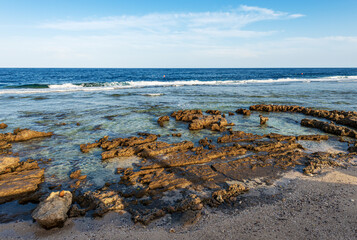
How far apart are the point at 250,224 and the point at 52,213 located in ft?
14.3

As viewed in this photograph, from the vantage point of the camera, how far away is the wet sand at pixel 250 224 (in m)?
4.61

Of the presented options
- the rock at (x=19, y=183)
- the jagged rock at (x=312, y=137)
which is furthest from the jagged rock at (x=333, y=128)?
the rock at (x=19, y=183)

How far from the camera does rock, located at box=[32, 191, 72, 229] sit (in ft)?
15.6

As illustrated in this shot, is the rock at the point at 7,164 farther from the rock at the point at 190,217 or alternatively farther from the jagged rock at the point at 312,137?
the jagged rock at the point at 312,137

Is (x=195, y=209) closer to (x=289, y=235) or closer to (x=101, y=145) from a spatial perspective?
(x=289, y=235)

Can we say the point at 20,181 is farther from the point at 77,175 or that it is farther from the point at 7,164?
the point at 77,175

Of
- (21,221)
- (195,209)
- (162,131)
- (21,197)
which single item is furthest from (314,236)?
(162,131)

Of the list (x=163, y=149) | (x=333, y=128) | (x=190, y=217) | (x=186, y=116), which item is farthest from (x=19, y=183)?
(x=333, y=128)

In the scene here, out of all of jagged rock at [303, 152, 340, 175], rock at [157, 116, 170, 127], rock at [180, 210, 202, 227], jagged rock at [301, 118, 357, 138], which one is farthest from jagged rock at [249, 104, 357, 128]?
rock at [180, 210, 202, 227]

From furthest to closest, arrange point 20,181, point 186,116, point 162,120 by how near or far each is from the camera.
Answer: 1. point 186,116
2. point 162,120
3. point 20,181

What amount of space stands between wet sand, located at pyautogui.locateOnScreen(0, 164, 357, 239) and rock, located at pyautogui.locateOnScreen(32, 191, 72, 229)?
0.15 metres

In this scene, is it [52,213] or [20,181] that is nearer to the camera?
[52,213]

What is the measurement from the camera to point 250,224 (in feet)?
16.2

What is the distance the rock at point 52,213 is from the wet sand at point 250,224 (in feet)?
0.48
